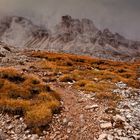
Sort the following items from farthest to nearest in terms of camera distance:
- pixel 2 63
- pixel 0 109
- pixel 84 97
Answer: pixel 2 63 → pixel 84 97 → pixel 0 109

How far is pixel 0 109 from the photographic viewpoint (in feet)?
63.3

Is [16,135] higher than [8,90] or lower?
lower

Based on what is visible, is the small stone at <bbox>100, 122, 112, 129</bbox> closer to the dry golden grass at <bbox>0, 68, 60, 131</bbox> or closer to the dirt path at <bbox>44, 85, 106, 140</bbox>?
the dirt path at <bbox>44, 85, 106, 140</bbox>

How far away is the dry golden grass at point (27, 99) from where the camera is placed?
1823 centimetres

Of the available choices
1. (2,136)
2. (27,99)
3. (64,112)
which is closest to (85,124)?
(64,112)

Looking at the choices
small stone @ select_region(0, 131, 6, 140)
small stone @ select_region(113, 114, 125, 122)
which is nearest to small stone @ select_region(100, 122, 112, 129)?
small stone @ select_region(113, 114, 125, 122)

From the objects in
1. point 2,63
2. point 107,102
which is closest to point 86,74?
→ point 2,63

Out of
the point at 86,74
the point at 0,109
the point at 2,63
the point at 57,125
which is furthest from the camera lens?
the point at 2,63

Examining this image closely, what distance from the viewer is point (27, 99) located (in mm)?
21547

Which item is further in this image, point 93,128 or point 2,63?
point 2,63

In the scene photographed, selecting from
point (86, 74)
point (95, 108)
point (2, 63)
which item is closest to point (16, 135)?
point (95, 108)

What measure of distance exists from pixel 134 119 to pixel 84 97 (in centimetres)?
592

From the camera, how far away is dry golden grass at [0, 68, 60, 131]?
18.2 meters

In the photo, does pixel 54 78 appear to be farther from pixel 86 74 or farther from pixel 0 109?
pixel 0 109
